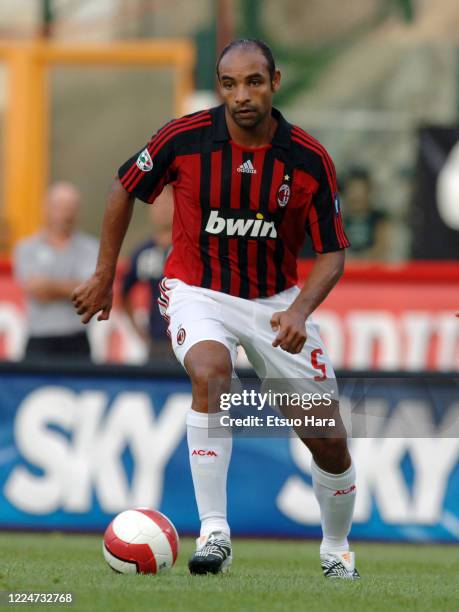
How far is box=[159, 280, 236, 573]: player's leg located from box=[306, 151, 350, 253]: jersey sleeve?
1.96ft

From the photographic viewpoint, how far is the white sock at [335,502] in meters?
6.66

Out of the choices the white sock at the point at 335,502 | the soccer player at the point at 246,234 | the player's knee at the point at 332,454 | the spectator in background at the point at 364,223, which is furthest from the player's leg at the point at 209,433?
the spectator in background at the point at 364,223

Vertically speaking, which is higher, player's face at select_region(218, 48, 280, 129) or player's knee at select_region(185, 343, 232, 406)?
player's face at select_region(218, 48, 280, 129)

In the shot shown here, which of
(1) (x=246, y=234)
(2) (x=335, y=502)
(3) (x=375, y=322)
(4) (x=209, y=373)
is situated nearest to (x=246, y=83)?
(1) (x=246, y=234)

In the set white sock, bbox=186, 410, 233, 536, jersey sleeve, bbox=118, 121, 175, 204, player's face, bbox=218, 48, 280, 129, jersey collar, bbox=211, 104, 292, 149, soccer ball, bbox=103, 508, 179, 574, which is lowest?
soccer ball, bbox=103, 508, 179, 574

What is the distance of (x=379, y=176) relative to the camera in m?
13.7

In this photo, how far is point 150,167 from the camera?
660 cm

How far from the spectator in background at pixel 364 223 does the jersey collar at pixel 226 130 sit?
6.77m

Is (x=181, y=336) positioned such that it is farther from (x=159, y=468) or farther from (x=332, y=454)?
(x=159, y=468)

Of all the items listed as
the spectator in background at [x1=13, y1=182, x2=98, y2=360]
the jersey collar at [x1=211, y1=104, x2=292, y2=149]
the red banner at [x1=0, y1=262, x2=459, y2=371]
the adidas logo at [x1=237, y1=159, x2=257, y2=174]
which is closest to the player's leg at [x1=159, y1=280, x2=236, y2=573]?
the adidas logo at [x1=237, y1=159, x2=257, y2=174]

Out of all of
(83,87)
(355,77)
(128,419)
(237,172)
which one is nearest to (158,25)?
(83,87)

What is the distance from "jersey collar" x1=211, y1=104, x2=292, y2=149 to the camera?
6605 millimetres

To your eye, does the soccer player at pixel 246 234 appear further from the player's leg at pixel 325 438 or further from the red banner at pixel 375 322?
the red banner at pixel 375 322

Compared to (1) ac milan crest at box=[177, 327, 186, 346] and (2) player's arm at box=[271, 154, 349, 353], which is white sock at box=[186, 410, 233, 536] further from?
(2) player's arm at box=[271, 154, 349, 353]
